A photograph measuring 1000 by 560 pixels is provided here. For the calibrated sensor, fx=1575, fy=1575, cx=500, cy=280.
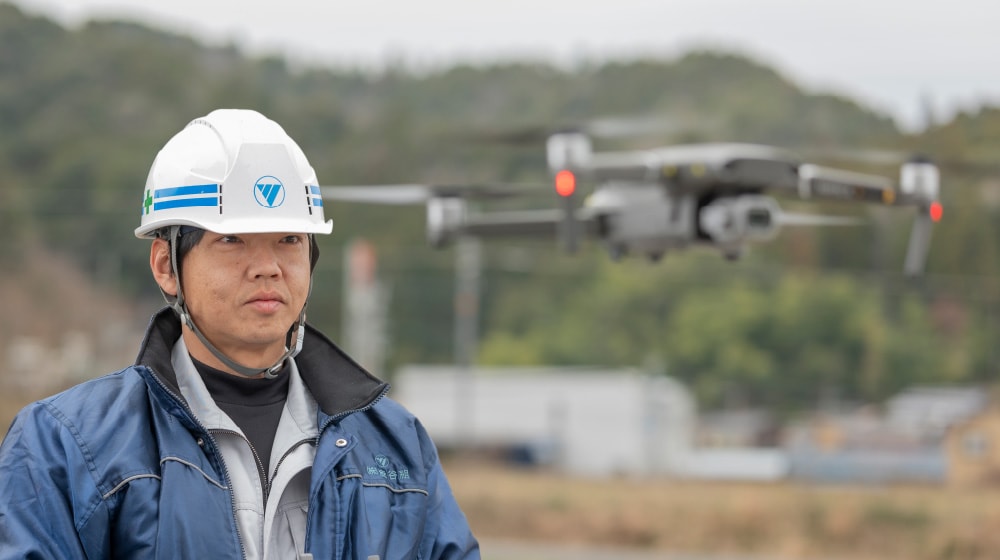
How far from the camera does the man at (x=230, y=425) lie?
2.79 meters

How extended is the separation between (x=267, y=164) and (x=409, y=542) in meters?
0.79

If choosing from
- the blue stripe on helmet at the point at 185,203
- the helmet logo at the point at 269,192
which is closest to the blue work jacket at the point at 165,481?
the blue stripe on helmet at the point at 185,203

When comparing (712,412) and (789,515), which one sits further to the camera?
(712,412)

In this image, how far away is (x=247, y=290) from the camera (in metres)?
2.99

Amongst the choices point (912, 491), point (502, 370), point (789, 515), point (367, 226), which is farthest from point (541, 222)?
point (367, 226)

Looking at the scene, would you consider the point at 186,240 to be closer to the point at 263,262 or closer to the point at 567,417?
the point at 263,262

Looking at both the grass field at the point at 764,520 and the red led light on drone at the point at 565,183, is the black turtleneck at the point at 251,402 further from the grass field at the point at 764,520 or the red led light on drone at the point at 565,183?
the grass field at the point at 764,520

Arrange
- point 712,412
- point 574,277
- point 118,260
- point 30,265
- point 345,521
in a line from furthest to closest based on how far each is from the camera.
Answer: point 574,277 < point 118,260 < point 30,265 < point 712,412 < point 345,521

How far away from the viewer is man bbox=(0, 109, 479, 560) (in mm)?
2795

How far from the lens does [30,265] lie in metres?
69.4

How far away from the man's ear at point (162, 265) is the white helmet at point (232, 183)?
37mm

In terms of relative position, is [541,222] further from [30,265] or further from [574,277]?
[574,277]

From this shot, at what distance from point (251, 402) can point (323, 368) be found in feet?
0.61

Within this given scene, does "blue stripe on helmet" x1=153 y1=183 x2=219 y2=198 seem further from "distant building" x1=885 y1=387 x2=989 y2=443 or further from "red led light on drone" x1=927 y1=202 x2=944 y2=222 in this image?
"distant building" x1=885 y1=387 x2=989 y2=443
